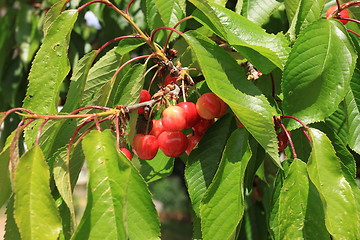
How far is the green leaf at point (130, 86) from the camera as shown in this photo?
3.15 feet

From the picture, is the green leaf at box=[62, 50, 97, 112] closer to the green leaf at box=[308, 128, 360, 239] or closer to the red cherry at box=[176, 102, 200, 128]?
the red cherry at box=[176, 102, 200, 128]

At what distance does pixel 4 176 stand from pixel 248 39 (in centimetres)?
51

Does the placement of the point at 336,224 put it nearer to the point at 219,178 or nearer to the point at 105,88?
the point at 219,178

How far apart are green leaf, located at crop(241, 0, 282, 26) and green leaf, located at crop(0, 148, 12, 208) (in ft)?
2.02

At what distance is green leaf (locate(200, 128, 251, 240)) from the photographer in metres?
0.81

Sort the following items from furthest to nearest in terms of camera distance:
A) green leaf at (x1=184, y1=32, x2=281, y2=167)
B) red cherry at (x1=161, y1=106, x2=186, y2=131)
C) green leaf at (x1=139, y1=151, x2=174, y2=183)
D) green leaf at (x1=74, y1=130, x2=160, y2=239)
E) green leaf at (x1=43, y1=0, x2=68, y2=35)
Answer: green leaf at (x1=139, y1=151, x2=174, y2=183)
green leaf at (x1=43, y1=0, x2=68, y2=35)
red cherry at (x1=161, y1=106, x2=186, y2=131)
green leaf at (x1=184, y1=32, x2=281, y2=167)
green leaf at (x1=74, y1=130, x2=160, y2=239)

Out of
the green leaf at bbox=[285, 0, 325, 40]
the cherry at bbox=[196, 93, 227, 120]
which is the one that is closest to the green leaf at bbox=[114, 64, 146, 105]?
Answer: the cherry at bbox=[196, 93, 227, 120]

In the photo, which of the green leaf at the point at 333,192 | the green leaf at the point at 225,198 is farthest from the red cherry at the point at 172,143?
the green leaf at the point at 333,192

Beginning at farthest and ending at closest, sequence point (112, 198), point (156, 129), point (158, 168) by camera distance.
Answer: point (158, 168), point (156, 129), point (112, 198)

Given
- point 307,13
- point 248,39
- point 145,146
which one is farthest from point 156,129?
point 307,13

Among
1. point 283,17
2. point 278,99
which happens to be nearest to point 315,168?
point 278,99

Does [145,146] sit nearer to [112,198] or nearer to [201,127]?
[201,127]

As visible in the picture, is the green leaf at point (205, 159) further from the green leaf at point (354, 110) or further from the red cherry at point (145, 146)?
the green leaf at point (354, 110)

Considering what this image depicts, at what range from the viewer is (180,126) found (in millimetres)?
902
